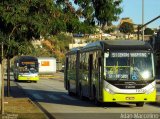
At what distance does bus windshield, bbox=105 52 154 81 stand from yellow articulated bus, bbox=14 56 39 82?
40.3 meters

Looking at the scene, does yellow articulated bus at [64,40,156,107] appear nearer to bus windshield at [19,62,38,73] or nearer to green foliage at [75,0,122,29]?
green foliage at [75,0,122,29]

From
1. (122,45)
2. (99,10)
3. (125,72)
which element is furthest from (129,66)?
(99,10)

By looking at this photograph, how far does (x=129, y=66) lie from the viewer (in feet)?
83.4

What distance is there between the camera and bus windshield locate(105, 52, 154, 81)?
25312mm

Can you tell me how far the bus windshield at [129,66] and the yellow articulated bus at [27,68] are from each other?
40.3 metres

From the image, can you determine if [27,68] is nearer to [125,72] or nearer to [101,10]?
[125,72]

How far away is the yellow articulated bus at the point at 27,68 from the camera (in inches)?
2571

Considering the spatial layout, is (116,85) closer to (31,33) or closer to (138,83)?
(138,83)

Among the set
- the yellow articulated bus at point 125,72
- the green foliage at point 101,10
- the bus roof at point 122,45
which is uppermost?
the green foliage at point 101,10

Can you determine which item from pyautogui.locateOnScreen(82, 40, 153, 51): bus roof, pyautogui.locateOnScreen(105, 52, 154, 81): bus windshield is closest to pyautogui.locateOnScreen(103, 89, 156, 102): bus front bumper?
pyautogui.locateOnScreen(105, 52, 154, 81): bus windshield

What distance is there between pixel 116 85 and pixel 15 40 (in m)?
5.67

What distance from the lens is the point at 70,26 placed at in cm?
2361

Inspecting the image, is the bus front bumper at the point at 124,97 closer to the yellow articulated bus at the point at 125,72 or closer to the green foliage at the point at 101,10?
the yellow articulated bus at the point at 125,72

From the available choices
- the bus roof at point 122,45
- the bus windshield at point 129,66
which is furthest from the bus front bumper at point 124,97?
the bus roof at point 122,45
